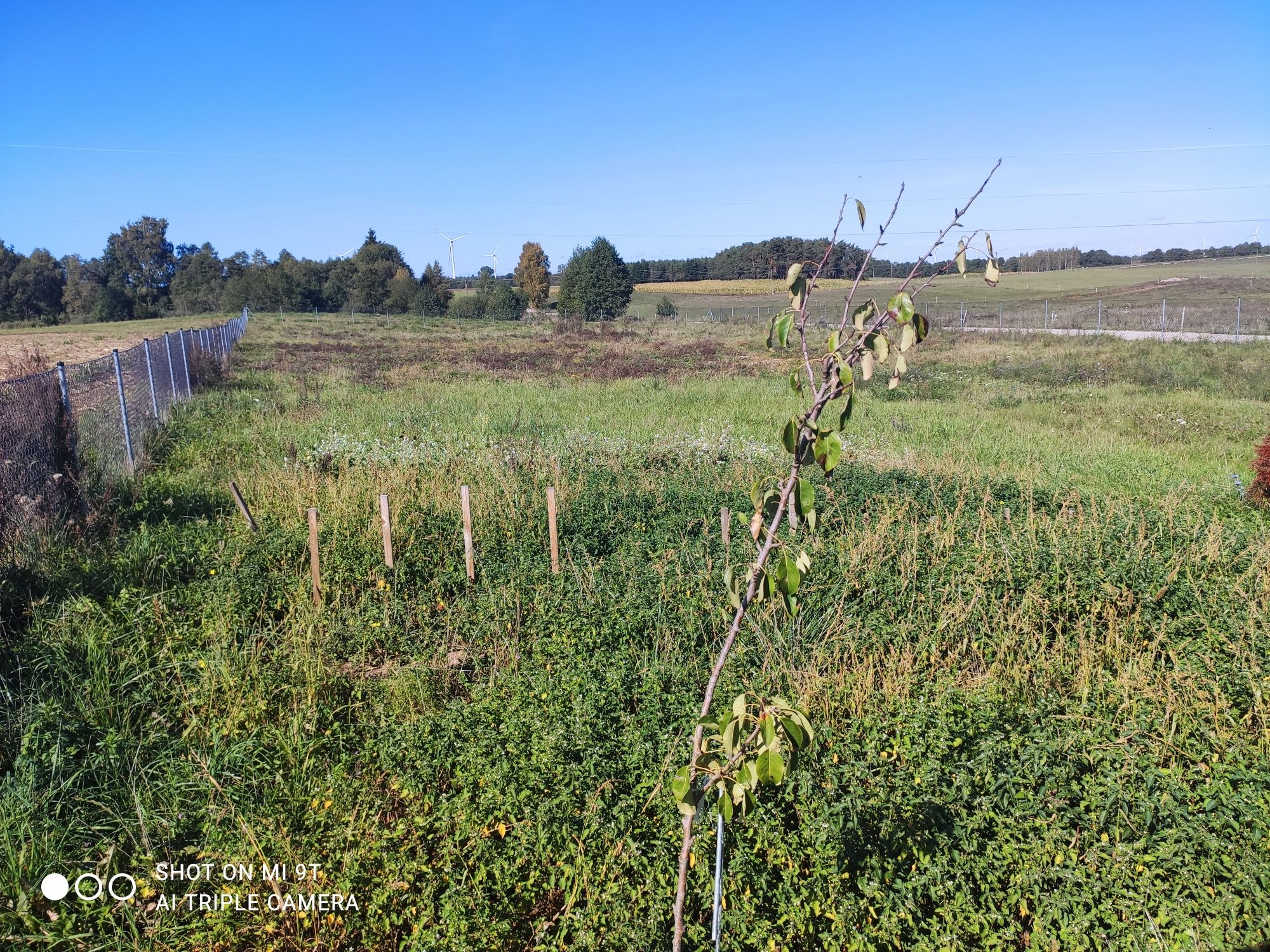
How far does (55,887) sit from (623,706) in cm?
236

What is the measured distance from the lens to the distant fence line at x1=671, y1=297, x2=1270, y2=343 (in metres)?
33.4

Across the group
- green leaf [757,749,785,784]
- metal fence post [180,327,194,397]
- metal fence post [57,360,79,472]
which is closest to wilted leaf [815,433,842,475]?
green leaf [757,749,785,784]

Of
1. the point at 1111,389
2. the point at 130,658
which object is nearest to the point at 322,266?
the point at 1111,389

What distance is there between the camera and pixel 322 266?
7656 cm

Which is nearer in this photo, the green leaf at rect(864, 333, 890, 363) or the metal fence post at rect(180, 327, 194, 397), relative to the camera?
the green leaf at rect(864, 333, 890, 363)

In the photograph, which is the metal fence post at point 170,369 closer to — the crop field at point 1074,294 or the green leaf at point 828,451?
the green leaf at point 828,451

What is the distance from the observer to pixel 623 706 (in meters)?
4.08

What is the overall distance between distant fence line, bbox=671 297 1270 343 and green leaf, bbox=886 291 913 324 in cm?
2727

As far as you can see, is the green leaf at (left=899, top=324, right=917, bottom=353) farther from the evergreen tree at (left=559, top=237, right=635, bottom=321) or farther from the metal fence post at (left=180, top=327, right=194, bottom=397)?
the evergreen tree at (left=559, top=237, right=635, bottom=321)

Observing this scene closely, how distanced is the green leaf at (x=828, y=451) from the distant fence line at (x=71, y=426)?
19.5ft

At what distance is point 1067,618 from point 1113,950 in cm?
286

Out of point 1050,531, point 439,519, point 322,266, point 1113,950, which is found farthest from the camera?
point 322,266

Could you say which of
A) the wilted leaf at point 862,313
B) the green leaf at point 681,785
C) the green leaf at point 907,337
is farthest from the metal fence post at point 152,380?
the green leaf at point 907,337

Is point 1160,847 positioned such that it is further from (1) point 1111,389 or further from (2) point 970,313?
(2) point 970,313
